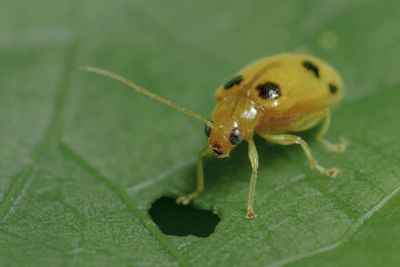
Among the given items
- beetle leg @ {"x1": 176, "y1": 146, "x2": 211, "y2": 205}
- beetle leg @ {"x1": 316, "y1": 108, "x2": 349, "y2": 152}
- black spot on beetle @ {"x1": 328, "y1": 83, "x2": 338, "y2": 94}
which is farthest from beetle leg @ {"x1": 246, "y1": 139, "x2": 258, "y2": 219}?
black spot on beetle @ {"x1": 328, "y1": 83, "x2": 338, "y2": 94}

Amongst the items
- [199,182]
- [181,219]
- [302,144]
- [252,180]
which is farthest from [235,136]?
[181,219]

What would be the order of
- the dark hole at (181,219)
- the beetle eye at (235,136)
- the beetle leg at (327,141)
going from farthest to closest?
the beetle leg at (327,141) → the beetle eye at (235,136) → the dark hole at (181,219)

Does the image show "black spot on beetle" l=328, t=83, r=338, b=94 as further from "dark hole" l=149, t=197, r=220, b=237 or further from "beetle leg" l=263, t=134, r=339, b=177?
"dark hole" l=149, t=197, r=220, b=237

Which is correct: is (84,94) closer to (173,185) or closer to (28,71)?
(28,71)

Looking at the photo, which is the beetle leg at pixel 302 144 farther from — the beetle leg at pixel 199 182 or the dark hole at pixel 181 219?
the dark hole at pixel 181 219

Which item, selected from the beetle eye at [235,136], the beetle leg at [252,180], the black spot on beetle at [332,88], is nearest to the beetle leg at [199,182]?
the beetle eye at [235,136]

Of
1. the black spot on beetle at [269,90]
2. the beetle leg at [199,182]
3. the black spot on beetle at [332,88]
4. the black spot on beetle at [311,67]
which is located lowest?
the beetle leg at [199,182]

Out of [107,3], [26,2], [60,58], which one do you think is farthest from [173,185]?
[26,2]
